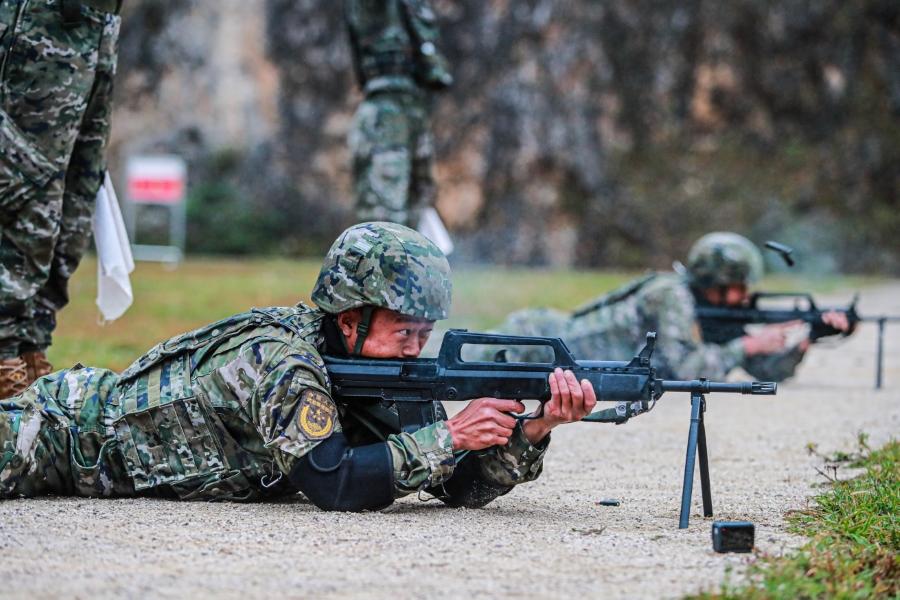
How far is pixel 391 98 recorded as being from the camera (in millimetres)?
9570

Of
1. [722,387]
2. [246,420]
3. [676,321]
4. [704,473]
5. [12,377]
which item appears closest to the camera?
[722,387]

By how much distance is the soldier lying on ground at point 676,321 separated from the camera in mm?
8023

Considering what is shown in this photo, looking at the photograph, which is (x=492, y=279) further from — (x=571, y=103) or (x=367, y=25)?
(x=367, y=25)

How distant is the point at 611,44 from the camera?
25.4 metres

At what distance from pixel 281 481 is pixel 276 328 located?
52 cm

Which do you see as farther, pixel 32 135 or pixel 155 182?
pixel 155 182

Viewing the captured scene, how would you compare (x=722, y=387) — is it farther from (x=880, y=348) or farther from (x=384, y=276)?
(x=880, y=348)

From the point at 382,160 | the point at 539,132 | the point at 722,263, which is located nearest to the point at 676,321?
the point at 722,263

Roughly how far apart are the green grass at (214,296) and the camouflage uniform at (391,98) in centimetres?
154

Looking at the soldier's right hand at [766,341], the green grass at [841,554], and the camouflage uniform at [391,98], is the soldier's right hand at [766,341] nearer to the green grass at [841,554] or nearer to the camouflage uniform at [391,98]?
the camouflage uniform at [391,98]

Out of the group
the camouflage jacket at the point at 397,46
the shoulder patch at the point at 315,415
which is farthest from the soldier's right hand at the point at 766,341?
the shoulder patch at the point at 315,415

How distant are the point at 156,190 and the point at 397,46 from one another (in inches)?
578

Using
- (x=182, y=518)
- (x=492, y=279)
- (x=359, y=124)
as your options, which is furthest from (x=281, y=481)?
(x=492, y=279)

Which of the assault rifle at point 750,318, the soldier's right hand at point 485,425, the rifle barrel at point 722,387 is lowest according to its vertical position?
the soldier's right hand at point 485,425
